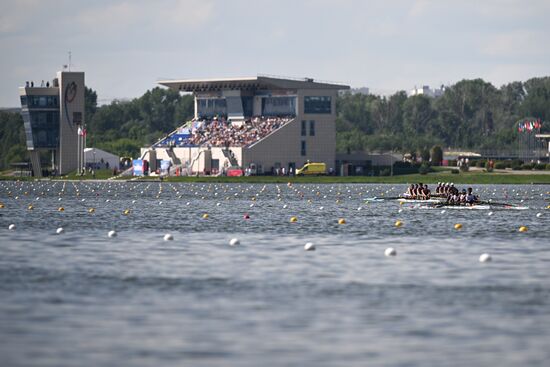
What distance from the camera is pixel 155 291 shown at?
31484mm

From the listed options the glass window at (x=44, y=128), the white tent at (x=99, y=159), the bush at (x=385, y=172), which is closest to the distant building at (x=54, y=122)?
the glass window at (x=44, y=128)

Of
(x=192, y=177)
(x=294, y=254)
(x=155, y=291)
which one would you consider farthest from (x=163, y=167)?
(x=155, y=291)

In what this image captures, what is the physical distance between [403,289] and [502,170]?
119 meters

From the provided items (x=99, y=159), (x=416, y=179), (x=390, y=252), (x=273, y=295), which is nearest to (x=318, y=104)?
(x=416, y=179)

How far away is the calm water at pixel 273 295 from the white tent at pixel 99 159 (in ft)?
393

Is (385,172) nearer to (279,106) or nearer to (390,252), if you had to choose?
(279,106)

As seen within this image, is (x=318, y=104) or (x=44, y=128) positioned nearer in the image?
(x=318, y=104)

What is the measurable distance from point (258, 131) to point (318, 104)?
Answer: 31.2 ft

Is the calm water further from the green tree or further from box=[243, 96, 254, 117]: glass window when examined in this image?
box=[243, 96, 254, 117]: glass window

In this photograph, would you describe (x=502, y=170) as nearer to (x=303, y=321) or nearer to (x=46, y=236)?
(x=46, y=236)

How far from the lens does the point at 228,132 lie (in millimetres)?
159625

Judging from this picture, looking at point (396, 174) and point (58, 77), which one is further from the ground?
point (58, 77)

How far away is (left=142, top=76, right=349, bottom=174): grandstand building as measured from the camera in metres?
152

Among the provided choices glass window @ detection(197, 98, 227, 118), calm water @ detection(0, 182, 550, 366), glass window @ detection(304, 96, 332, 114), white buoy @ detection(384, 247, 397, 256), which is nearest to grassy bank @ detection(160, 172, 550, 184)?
glass window @ detection(304, 96, 332, 114)
